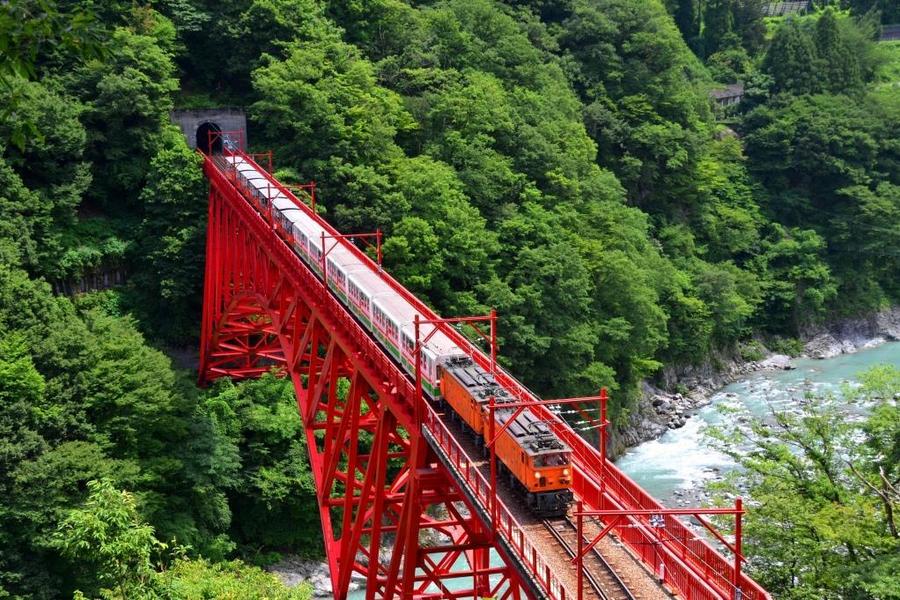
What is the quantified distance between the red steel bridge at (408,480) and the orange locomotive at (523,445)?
0.39 m

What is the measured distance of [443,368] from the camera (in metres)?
19.1

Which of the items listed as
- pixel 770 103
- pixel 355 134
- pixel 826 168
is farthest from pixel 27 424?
pixel 770 103

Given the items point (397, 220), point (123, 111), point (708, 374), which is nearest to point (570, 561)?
point (397, 220)

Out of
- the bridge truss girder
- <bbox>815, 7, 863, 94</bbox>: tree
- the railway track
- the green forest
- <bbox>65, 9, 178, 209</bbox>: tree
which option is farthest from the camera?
<bbox>815, 7, 863, 94</bbox>: tree

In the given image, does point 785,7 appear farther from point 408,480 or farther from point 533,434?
point 533,434

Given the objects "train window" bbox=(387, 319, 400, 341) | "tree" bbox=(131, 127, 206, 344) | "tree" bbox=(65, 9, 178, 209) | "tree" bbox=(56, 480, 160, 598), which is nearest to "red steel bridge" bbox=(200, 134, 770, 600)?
"train window" bbox=(387, 319, 400, 341)

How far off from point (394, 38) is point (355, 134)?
10677 millimetres

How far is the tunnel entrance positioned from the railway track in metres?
30.8

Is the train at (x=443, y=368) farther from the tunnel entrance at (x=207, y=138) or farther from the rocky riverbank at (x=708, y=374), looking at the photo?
the rocky riverbank at (x=708, y=374)

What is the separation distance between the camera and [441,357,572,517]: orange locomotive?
15.3 m

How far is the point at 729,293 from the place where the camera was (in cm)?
5094

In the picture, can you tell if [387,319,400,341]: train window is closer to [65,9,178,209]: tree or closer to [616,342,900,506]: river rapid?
[616,342,900,506]: river rapid

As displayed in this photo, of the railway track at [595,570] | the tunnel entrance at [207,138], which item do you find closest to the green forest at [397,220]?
the tunnel entrance at [207,138]

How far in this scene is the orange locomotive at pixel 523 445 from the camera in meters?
15.3
